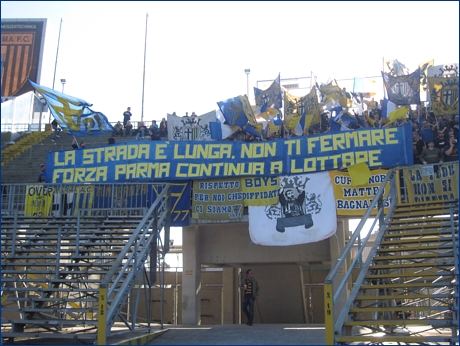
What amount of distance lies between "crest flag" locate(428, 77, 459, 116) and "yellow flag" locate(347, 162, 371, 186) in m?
4.32

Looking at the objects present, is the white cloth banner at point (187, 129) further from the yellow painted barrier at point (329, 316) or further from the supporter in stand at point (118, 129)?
the yellow painted barrier at point (329, 316)

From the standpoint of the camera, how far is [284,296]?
2436 centimetres

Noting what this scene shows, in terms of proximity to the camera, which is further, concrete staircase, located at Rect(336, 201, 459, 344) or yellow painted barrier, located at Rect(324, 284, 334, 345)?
concrete staircase, located at Rect(336, 201, 459, 344)

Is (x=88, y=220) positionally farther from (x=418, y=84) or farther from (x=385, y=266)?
(x=418, y=84)

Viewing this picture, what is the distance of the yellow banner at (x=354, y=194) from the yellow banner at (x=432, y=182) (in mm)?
1488

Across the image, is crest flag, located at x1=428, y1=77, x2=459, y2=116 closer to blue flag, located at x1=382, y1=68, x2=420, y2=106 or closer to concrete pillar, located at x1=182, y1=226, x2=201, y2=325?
blue flag, located at x1=382, y1=68, x2=420, y2=106

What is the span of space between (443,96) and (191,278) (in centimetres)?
1045

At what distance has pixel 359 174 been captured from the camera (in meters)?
16.1

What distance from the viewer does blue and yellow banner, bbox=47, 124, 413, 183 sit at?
53.7 ft

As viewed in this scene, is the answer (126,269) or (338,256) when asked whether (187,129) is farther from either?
(126,269)

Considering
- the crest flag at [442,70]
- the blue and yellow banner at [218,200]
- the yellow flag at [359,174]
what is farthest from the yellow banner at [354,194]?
the crest flag at [442,70]

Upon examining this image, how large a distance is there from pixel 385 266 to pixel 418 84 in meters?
11.6

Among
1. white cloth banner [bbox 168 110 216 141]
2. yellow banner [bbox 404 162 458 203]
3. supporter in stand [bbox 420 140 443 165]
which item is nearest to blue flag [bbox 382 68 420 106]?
supporter in stand [bbox 420 140 443 165]

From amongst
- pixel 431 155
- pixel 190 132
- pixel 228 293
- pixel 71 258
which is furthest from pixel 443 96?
pixel 71 258
